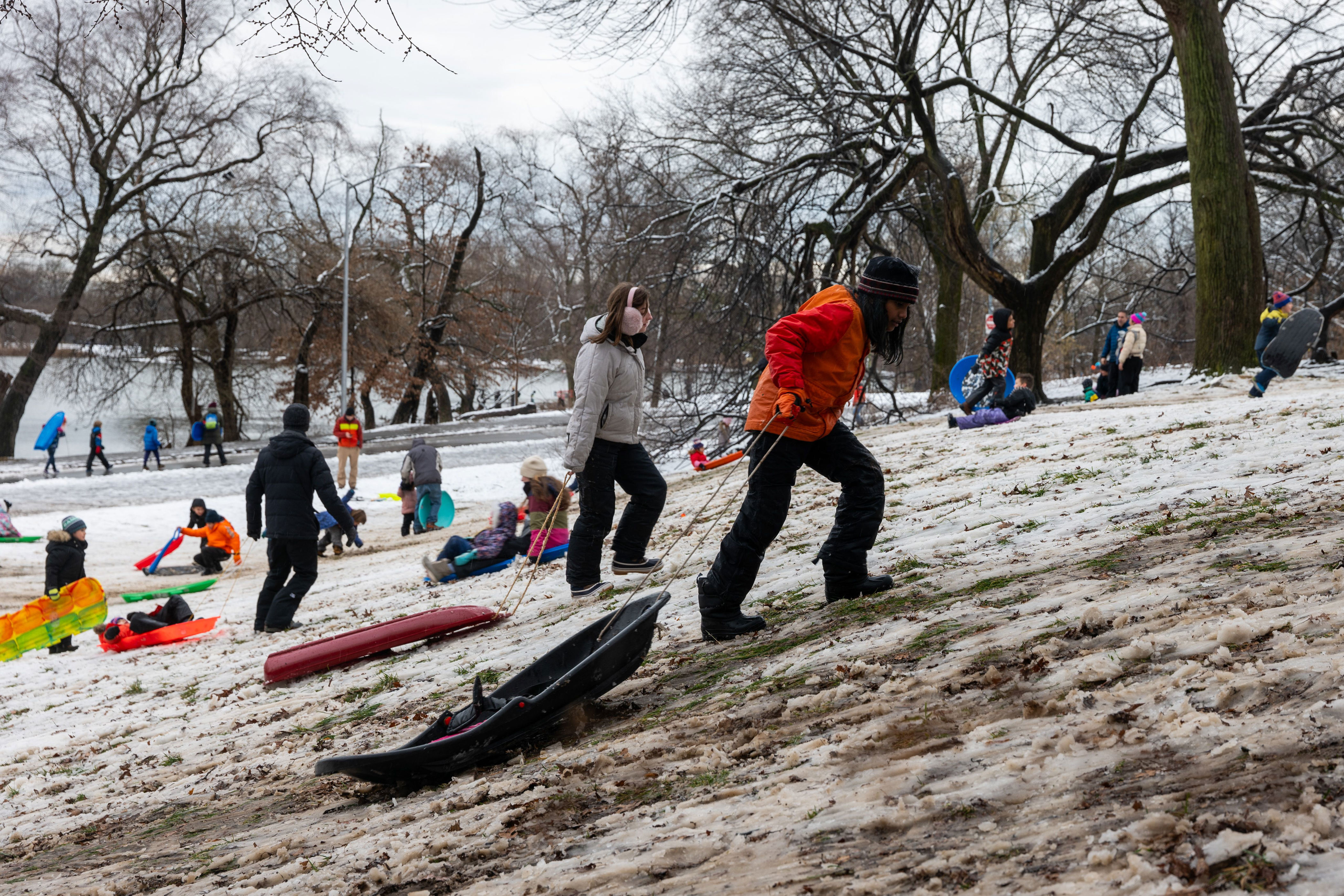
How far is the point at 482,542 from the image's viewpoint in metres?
10.0

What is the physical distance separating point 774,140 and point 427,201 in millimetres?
32439

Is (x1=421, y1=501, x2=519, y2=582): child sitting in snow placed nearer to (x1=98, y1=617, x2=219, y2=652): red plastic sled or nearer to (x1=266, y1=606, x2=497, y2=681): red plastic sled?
(x1=98, y1=617, x2=219, y2=652): red plastic sled

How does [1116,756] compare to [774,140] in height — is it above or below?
below

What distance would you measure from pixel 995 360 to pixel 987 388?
16.9 inches

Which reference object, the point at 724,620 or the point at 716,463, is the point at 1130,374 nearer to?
the point at 716,463

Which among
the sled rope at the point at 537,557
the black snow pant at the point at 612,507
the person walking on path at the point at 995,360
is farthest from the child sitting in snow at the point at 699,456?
the black snow pant at the point at 612,507

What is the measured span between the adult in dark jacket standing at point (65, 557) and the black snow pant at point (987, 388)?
11132 millimetres

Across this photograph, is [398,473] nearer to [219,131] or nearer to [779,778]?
[219,131]

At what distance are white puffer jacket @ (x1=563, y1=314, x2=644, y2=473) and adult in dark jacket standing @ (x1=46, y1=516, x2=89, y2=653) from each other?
697cm

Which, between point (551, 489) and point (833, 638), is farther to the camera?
point (551, 489)

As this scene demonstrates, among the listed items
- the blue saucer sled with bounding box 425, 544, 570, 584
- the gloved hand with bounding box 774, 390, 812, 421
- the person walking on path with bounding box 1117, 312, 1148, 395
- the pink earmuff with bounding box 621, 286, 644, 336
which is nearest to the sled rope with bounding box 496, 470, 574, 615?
the blue saucer sled with bounding box 425, 544, 570, 584

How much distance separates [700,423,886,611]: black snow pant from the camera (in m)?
4.70

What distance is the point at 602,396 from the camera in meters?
6.28

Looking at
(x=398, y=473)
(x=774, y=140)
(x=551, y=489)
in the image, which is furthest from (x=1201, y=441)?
(x=398, y=473)
